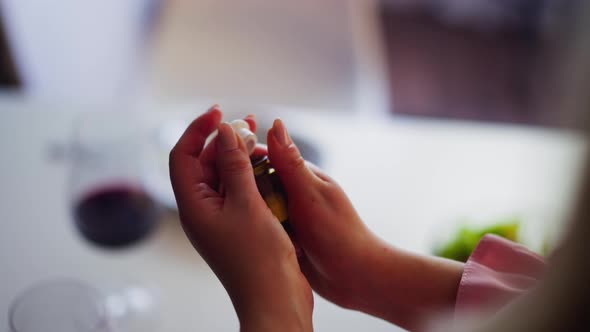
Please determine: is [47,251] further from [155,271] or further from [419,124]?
[419,124]

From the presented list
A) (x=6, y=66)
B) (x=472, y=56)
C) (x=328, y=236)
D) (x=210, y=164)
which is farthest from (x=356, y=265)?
(x=472, y=56)

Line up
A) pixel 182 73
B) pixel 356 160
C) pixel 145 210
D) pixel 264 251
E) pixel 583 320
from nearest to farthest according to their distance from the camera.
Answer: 1. pixel 583 320
2. pixel 264 251
3. pixel 145 210
4. pixel 356 160
5. pixel 182 73

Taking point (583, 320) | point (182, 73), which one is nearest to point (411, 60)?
point (182, 73)

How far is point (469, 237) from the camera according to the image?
0.48 meters

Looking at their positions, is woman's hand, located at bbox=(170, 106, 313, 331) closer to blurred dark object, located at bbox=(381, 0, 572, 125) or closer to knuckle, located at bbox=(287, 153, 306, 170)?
knuckle, located at bbox=(287, 153, 306, 170)

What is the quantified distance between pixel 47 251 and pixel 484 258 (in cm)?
40

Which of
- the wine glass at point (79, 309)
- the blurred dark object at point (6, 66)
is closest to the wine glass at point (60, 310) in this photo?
the wine glass at point (79, 309)

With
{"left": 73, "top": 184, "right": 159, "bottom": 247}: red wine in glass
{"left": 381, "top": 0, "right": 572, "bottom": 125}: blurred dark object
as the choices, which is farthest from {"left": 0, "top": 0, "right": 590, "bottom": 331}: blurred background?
{"left": 381, "top": 0, "right": 572, "bottom": 125}: blurred dark object

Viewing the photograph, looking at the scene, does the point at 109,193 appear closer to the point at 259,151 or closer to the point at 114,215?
the point at 114,215

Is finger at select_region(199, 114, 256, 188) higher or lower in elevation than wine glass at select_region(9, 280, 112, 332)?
higher

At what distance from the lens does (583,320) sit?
194 millimetres

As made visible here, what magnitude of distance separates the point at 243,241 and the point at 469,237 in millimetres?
243

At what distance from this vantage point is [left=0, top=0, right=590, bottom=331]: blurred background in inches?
18.9

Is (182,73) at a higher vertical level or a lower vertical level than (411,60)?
Answer: higher
